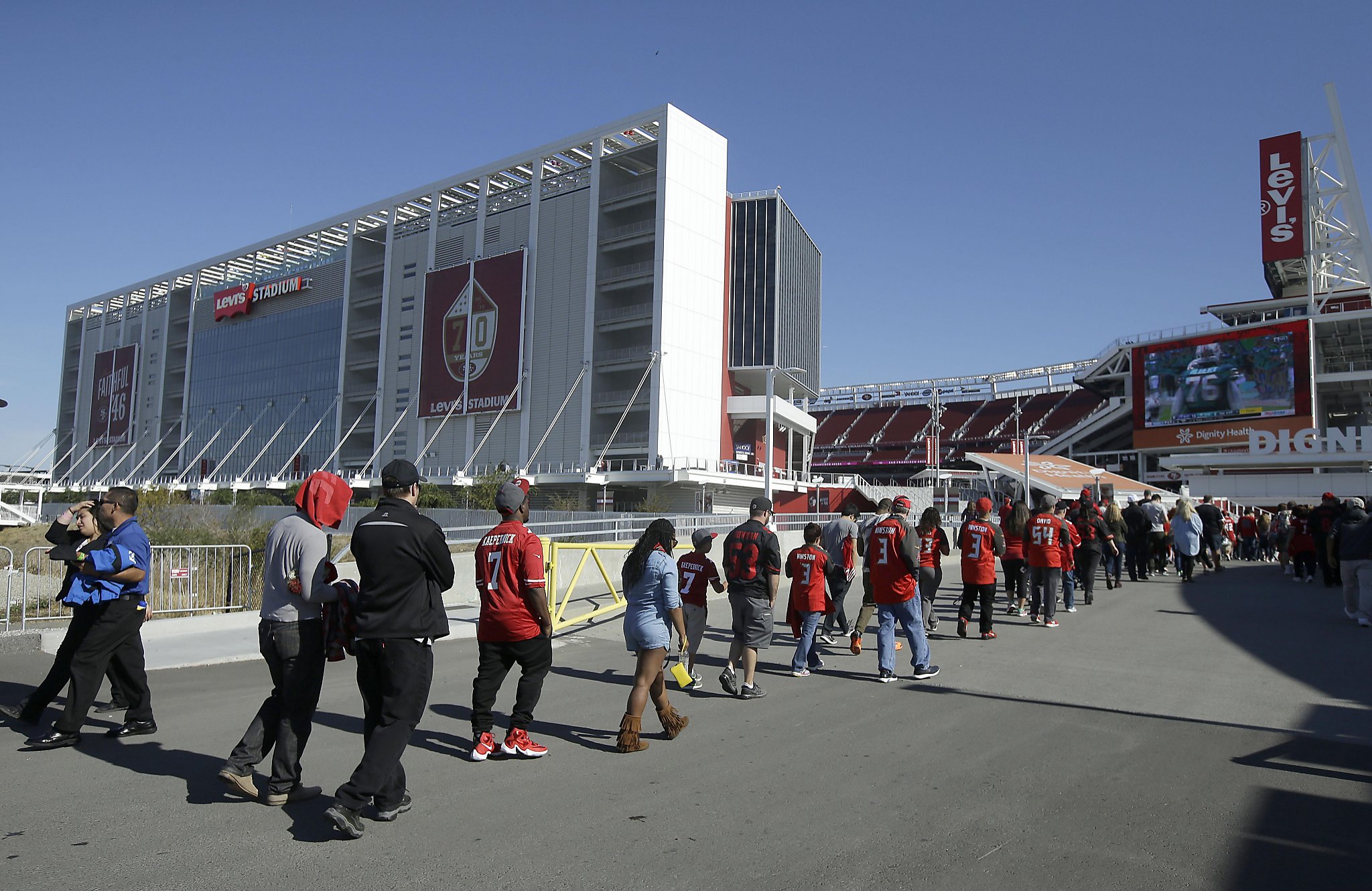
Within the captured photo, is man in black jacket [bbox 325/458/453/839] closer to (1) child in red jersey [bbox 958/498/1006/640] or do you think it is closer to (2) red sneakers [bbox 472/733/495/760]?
(2) red sneakers [bbox 472/733/495/760]

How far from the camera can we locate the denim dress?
6.18m

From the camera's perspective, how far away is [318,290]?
6506cm

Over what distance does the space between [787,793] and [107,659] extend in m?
4.63

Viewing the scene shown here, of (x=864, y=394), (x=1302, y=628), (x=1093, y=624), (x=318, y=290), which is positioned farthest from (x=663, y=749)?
(x=864, y=394)

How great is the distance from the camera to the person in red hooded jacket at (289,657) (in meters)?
4.66

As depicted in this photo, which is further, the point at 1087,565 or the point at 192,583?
the point at 1087,565

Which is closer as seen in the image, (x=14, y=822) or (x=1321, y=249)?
(x=14, y=822)

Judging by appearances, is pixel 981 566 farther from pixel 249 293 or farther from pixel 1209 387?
pixel 249 293

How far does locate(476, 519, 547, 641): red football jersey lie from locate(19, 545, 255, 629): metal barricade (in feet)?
28.8

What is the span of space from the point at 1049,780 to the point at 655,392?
41589 mm

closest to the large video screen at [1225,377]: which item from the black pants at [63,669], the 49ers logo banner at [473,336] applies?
the 49ers logo banner at [473,336]

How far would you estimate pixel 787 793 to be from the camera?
5.04 meters

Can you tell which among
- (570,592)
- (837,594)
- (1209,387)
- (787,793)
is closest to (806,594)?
(837,594)

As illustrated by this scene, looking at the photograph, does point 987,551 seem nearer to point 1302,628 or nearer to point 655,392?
point 1302,628
